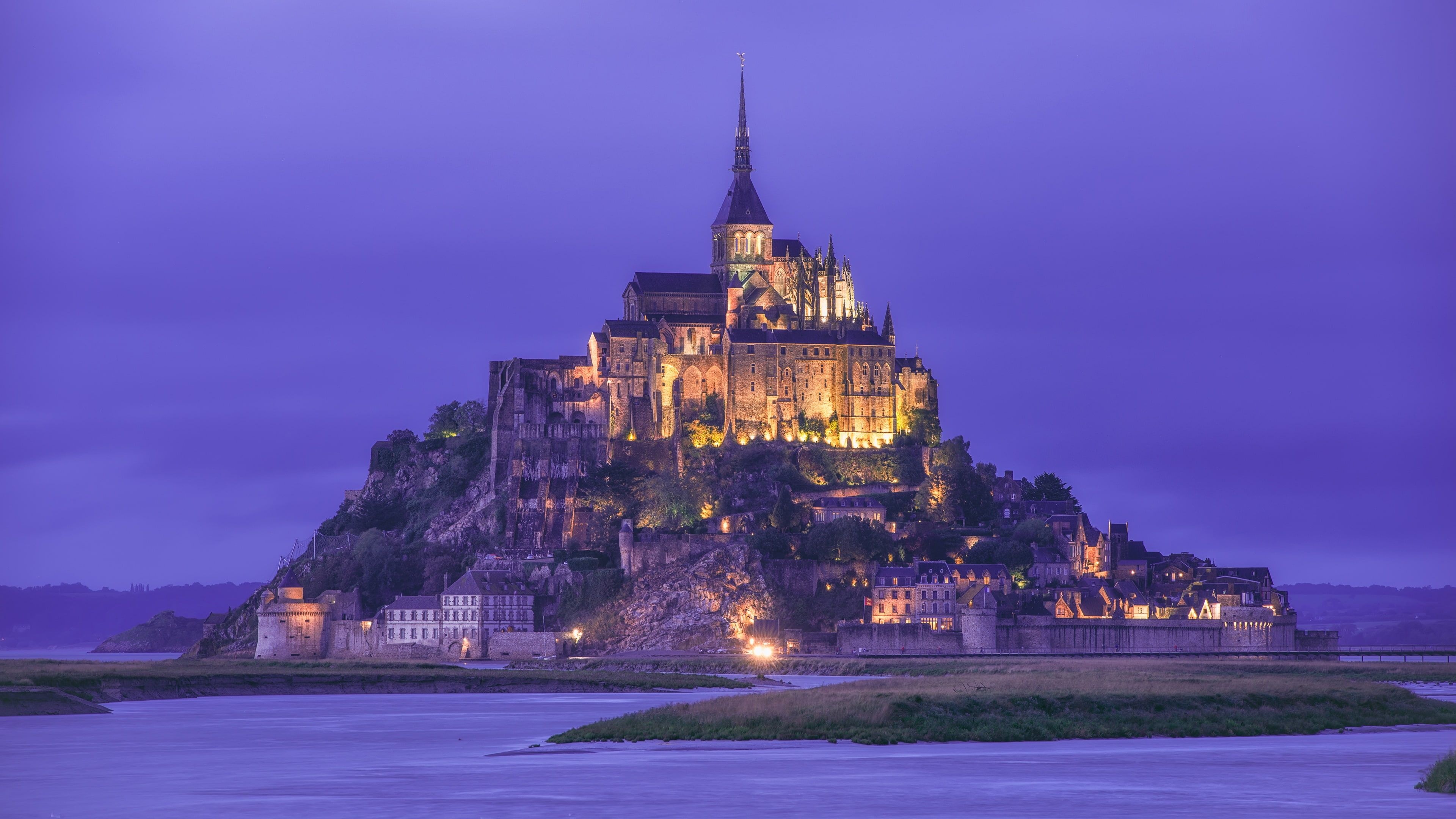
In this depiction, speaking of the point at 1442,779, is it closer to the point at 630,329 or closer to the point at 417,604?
the point at 417,604

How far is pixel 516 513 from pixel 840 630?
31.3 meters

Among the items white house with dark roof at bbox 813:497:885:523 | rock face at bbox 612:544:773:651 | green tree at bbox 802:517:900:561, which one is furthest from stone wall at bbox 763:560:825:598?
white house with dark roof at bbox 813:497:885:523

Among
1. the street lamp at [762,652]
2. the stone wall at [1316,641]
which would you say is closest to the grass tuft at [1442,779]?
the street lamp at [762,652]

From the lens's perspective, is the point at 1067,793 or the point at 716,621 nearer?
the point at 1067,793

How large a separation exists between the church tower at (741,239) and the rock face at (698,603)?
3206 centimetres

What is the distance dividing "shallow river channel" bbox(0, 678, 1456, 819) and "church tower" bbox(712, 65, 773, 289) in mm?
89782

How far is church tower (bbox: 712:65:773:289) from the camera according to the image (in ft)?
515

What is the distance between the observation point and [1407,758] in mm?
52531

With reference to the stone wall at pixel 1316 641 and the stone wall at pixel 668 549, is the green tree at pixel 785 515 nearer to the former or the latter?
the stone wall at pixel 668 549

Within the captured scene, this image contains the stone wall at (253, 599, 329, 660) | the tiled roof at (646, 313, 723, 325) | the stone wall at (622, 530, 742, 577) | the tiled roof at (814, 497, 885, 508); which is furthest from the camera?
the tiled roof at (646, 313, 723, 325)

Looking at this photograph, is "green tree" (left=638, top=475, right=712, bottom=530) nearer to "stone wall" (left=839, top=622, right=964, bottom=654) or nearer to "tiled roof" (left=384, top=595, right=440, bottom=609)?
"tiled roof" (left=384, top=595, right=440, bottom=609)

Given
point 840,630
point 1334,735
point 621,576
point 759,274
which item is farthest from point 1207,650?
point 1334,735

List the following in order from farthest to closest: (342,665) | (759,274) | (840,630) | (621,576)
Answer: (759,274), (621,576), (840,630), (342,665)

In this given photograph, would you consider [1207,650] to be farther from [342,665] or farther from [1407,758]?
[1407,758]
